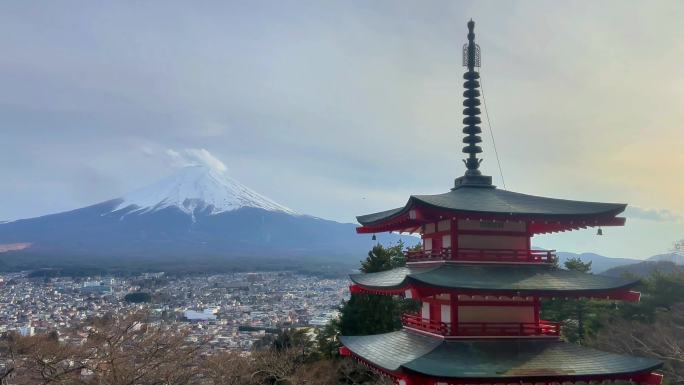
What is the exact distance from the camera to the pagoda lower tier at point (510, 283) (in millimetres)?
11711

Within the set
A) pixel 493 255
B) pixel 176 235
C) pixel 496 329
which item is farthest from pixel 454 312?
pixel 176 235

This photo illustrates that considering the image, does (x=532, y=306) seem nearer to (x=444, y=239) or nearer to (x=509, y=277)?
(x=509, y=277)

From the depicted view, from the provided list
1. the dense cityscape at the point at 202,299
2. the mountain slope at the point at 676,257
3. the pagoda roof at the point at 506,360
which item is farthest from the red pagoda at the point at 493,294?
the mountain slope at the point at 676,257

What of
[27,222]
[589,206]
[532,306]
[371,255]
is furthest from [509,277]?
[27,222]

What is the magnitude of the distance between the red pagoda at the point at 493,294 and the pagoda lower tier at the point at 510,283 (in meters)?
0.02

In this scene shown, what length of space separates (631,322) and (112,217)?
6122 inches

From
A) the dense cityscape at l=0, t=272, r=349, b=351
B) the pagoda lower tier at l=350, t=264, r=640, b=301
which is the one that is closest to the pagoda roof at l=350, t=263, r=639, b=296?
the pagoda lower tier at l=350, t=264, r=640, b=301

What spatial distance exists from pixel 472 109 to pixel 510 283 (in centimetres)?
500

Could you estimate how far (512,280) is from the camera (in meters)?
12.3

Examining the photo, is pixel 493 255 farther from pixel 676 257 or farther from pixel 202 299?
pixel 202 299

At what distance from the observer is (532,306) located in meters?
12.9

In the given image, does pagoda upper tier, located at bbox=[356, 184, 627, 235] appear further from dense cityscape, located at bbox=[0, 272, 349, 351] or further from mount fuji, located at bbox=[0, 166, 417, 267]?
mount fuji, located at bbox=[0, 166, 417, 267]

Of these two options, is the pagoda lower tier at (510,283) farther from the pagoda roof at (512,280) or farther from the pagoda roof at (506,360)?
the pagoda roof at (506,360)

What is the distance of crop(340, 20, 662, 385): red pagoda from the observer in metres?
11.3
